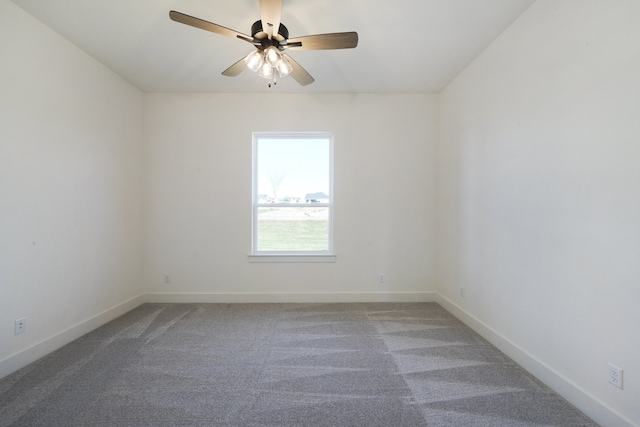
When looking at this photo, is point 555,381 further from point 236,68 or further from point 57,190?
point 57,190

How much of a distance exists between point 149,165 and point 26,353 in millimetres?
2361

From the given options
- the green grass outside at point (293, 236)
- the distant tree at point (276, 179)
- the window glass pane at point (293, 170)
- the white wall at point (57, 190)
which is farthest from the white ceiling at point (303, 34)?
the green grass outside at point (293, 236)

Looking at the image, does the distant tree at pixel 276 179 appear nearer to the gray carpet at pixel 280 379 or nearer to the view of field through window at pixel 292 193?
the view of field through window at pixel 292 193

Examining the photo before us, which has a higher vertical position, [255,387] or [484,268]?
[484,268]

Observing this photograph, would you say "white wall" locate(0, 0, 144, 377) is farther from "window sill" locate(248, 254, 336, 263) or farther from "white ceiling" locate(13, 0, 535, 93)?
"window sill" locate(248, 254, 336, 263)

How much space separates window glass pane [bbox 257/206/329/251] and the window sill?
0.13 metres

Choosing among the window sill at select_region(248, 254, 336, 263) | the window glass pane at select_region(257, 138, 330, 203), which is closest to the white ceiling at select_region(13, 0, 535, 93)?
the window glass pane at select_region(257, 138, 330, 203)

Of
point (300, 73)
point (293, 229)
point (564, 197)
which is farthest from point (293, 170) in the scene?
point (564, 197)

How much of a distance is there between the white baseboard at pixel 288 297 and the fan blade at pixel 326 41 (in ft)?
9.66

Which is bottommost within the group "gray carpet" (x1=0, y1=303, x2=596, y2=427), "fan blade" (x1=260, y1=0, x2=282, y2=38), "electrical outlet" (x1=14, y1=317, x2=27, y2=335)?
"gray carpet" (x1=0, y1=303, x2=596, y2=427)

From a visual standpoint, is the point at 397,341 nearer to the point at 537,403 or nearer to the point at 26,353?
the point at 537,403

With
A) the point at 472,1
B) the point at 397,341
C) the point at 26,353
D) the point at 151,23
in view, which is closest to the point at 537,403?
the point at 397,341

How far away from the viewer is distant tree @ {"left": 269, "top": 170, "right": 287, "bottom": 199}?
4.04 meters

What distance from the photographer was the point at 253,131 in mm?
3881
